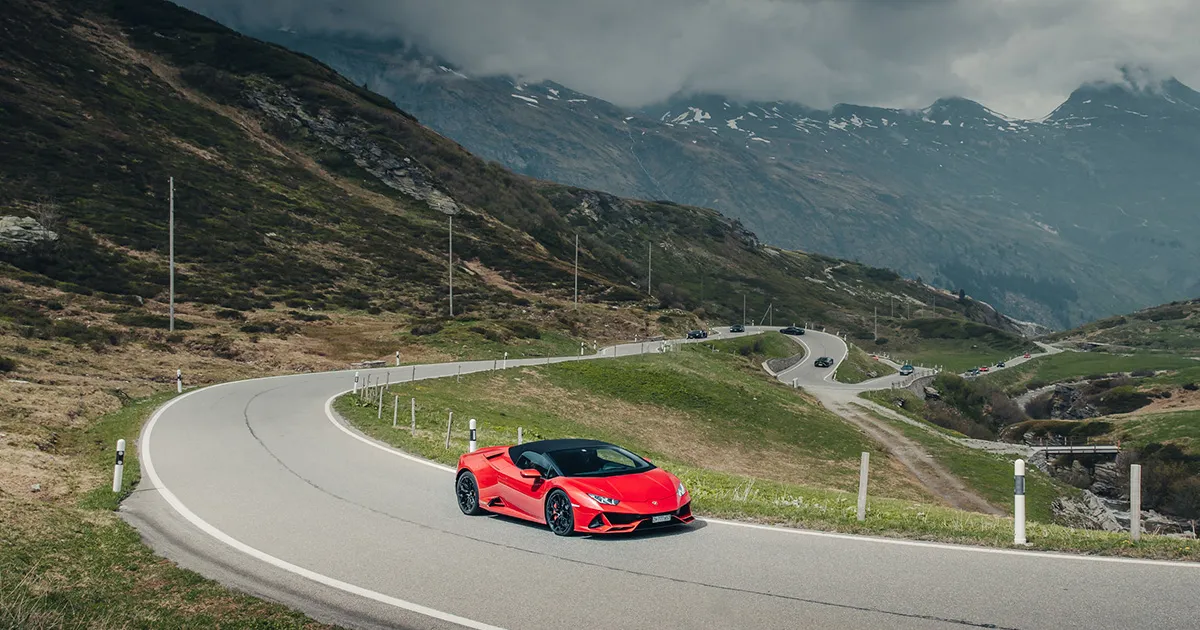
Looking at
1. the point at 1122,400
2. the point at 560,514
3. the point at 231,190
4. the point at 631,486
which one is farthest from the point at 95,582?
the point at 1122,400

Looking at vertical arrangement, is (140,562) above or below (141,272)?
below

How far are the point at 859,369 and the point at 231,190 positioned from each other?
8884cm

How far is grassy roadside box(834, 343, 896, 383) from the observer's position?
352 feet

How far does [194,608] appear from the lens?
954cm

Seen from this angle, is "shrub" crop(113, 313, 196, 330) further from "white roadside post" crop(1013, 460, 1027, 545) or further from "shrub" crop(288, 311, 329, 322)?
"white roadside post" crop(1013, 460, 1027, 545)

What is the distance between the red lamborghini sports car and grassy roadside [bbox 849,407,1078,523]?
35.3 meters

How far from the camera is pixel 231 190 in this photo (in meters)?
111

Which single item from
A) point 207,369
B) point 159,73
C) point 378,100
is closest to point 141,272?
point 207,369

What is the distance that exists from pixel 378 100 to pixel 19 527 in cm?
18676

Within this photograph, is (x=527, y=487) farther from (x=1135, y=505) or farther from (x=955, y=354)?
(x=955, y=354)

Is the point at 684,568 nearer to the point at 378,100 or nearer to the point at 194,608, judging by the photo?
the point at 194,608

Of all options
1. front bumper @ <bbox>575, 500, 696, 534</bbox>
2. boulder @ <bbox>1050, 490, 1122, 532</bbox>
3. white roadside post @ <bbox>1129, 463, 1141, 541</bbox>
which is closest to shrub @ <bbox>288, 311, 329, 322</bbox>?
boulder @ <bbox>1050, 490, 1122, 532</bbox>

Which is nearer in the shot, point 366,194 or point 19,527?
point 19,527

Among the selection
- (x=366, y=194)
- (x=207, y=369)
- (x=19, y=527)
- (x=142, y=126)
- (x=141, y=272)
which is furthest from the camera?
(x=366, y=194)
